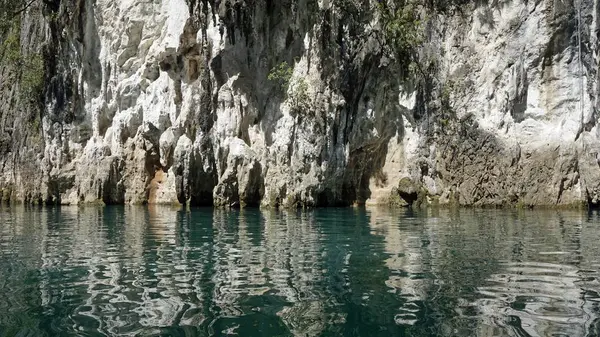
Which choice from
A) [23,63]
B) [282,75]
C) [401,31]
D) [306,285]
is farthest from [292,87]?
[23,63]

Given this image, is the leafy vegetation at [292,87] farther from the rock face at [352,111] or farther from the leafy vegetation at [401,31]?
the leafy vegetation at [401,31]

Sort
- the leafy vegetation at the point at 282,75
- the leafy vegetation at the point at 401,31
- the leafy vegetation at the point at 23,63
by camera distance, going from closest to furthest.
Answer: the leafy vegetation at the point at 401,31
the leafy vegetation at the point at 282,75
the leafy vegetation at the point at 23,63

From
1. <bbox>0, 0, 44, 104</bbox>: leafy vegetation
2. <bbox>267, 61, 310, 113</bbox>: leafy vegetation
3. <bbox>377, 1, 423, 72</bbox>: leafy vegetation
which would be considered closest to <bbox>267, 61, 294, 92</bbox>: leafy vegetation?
<bbox>267, 61, 310, 113</bbox>: leafy vegetation

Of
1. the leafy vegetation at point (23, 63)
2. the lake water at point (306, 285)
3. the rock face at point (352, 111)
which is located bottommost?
the lake water at point (306, 285)

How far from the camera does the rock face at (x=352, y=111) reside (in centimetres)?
2591

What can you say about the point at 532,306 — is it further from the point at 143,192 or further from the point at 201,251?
the point at 143,192

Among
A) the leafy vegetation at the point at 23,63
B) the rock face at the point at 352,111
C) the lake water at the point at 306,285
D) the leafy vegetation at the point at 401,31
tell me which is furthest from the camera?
the leafy vegetation at the point at 23,63

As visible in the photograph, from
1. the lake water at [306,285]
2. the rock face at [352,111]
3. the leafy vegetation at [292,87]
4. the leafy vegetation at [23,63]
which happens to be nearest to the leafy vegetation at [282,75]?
the leafy vegetation at [292,87]

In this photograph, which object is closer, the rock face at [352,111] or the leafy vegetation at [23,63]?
the rock face at [352,111]

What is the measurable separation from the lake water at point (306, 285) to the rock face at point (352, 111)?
13396mm

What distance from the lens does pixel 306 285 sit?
770 centimetres

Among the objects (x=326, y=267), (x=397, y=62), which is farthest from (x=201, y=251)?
(x=397, y=62)

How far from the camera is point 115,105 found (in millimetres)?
38938

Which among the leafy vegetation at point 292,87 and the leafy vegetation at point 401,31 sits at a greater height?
the leafy vegetation at point 401,31
